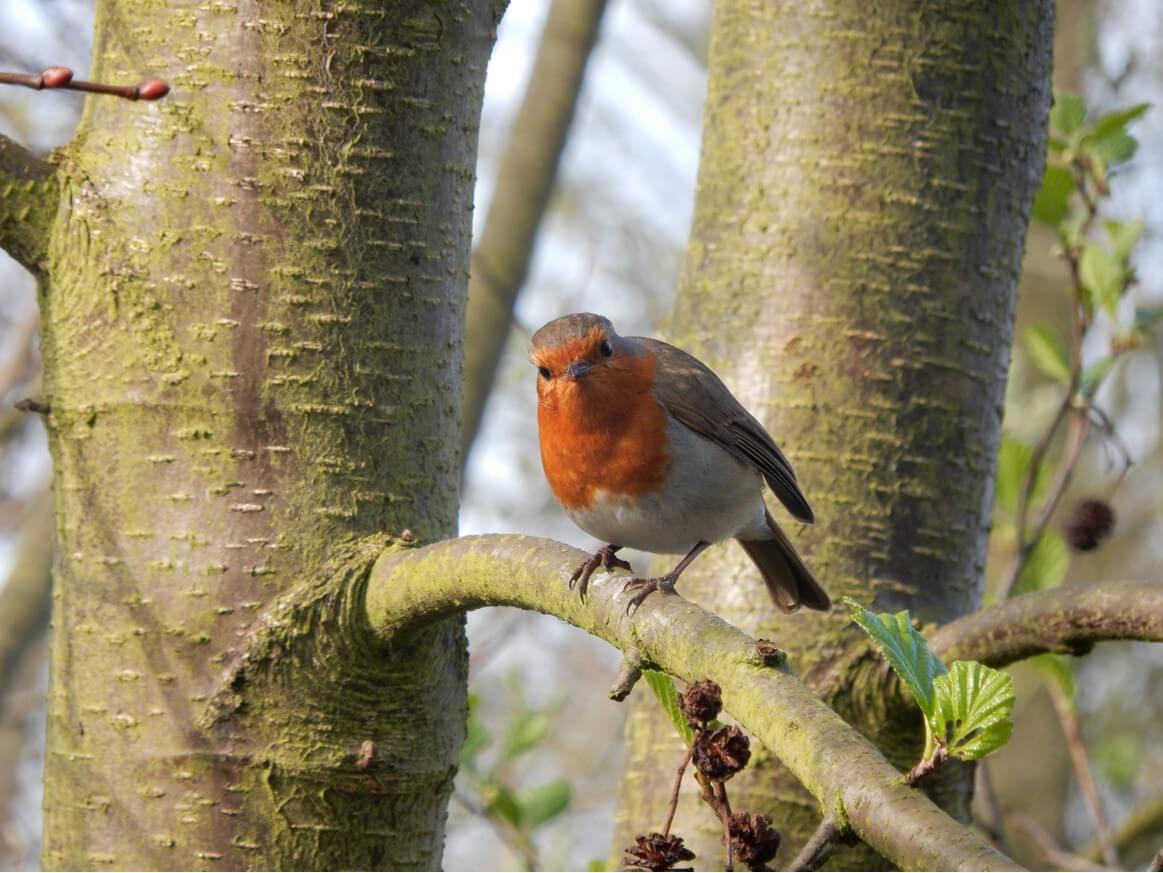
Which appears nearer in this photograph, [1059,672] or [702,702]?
[702,702]

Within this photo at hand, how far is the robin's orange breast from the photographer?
9.18 feet

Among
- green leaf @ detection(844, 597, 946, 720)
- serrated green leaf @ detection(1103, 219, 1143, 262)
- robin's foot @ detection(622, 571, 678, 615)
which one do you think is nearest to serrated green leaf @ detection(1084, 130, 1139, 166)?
serrated green leaf @ detection(1103, 219, 1143, 262)

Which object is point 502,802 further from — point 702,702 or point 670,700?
point 702,702

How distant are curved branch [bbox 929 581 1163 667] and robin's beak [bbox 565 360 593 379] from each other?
97 centimetres

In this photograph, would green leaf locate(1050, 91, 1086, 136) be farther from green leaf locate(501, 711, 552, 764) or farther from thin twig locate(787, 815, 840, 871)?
thin twig locate(787, 815, 840, 871)

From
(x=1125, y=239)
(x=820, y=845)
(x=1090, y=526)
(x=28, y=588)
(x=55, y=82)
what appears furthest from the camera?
(x=28, y=588)

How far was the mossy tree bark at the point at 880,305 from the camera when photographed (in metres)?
2.77

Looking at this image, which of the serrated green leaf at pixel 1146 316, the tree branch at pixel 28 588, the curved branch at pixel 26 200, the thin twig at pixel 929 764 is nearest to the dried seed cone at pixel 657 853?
the thin twig at pixel 929 764

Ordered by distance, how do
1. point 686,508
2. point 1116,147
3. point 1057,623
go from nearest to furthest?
point 1057,623
point 686,508
point 1116,147

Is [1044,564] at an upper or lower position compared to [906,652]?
upper

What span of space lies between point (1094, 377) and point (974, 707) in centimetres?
182

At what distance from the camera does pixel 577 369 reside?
290 cm

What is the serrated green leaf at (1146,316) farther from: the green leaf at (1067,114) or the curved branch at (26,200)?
the curved branch at (26,200)

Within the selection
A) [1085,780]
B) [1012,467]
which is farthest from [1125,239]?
Answer: [1085,780]
